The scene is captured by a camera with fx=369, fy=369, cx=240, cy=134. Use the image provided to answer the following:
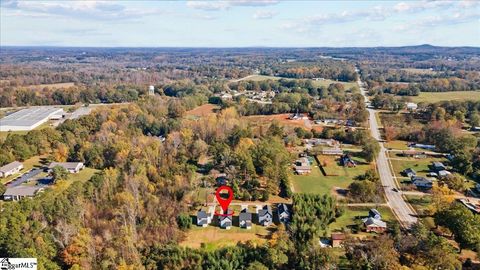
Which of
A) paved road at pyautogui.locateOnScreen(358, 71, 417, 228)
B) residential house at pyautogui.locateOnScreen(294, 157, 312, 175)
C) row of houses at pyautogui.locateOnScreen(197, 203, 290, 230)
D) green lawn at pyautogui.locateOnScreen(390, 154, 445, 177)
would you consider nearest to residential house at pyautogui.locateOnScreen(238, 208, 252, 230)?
row of houses at pyautogui.locateOnScreen(197, 203, 290, 230)

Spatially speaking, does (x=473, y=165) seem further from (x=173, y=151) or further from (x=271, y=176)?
(x=173, y=151)

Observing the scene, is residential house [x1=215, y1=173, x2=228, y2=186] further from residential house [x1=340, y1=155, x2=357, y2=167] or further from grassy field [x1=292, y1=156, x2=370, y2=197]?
residential house [x1=340, y1=155, x2=357, y2=167]

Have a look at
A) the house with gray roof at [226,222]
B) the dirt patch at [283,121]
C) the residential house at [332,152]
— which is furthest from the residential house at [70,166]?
the residential house at [332,152]

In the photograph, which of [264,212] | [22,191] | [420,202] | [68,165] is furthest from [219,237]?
[68,165]

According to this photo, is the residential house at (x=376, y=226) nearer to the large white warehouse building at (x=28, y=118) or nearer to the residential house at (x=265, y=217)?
the residential house at (x=265, y=217)

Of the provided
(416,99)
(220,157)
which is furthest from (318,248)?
(416,99)

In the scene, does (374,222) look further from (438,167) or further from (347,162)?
(438,167)
